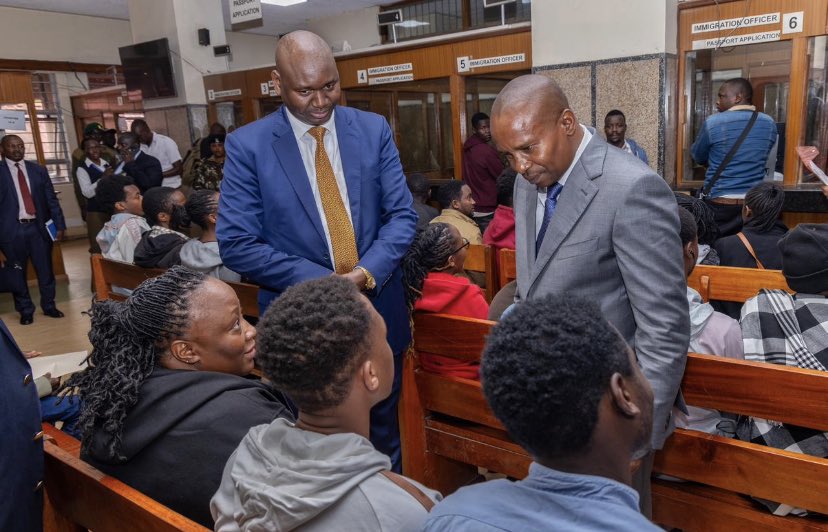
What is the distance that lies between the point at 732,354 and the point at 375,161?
4.35ft

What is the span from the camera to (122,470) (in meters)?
1.51

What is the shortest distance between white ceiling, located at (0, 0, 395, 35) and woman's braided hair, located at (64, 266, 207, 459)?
10.9m

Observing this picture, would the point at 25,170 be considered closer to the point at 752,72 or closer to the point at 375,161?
the point at 375,161

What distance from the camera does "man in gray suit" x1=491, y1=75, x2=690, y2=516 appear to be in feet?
4.81

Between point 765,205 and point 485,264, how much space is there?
1553 millimetres

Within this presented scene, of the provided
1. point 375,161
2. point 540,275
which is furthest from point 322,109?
point 540,275

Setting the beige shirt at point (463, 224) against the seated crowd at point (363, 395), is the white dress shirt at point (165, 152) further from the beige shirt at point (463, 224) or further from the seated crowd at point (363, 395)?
the seated crowd at point (363, 395)

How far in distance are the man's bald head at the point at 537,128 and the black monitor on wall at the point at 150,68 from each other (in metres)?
8.40

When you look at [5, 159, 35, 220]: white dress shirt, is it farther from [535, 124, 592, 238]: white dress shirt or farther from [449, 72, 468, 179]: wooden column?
[535, 124, 592, 238]: white dress shirt

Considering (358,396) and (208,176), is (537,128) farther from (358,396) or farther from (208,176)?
(208,176)

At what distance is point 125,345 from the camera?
5.32 feet

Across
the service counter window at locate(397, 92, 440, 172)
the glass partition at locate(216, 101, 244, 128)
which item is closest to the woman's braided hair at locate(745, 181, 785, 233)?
the service counter window at locate(397, 92, 440, 172)

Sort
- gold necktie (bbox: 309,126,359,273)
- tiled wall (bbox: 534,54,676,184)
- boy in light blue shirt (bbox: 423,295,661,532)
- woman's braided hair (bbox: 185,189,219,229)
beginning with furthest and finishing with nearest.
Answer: tiled wall (bbox: 534,54,676,184), woman's braided hair (bbox: 185,189,219,229), gold necktie (bbox: 309,126,359,273), boy in light blue shirt (bbox: 423,295,661,532)

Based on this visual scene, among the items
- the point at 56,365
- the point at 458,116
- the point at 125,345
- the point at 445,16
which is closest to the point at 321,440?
the point at 125,345
